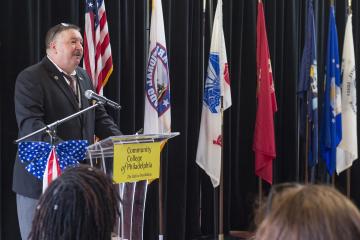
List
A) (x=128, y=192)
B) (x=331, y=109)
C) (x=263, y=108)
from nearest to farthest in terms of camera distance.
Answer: (x=128, y=192), (x=263, y=108), (x=331, y=109)

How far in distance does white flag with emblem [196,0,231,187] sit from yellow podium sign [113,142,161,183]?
73.6 inches

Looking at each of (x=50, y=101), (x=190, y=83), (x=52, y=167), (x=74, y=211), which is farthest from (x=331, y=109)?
(x=74, y=211)

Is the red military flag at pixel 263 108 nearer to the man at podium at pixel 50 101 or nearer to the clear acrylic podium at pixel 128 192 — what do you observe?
the man at podium at pixel 50 101

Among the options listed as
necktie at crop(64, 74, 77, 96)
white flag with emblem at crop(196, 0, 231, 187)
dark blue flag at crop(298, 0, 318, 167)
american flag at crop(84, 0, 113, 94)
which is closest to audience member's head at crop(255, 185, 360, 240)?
necktie at crop(64, 74, 77, 96)

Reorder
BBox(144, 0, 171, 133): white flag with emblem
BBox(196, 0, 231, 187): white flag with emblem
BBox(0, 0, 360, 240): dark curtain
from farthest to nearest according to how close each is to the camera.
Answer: BBox(196, 0, 231, 187): white flag with emblem, BBox(144, 0, 171, 133): white flag with emblem, BBox(0, 0, 360, 240): dark curtain

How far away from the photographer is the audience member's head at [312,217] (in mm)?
825

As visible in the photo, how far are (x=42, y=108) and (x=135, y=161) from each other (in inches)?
30.9

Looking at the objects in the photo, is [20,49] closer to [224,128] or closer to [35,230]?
[224,128]

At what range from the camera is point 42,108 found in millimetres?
2717

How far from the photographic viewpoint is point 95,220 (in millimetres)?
1109

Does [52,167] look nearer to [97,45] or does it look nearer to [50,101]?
[50,101]

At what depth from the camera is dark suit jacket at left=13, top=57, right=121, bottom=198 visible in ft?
8.75

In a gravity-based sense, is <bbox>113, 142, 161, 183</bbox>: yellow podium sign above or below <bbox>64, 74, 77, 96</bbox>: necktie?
below

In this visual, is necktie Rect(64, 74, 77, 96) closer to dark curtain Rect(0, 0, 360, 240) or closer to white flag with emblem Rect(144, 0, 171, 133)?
dark curtain Rect(0, 0, 360, 240)
